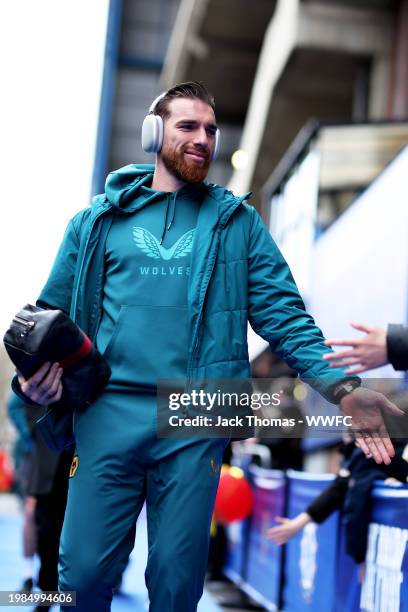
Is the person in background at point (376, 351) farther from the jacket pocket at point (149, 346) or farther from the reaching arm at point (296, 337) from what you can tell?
the jacket pocket at point (149, 346)

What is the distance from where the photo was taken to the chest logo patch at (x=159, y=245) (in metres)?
3.51

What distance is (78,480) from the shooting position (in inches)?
129

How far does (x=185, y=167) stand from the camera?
11.9 ft

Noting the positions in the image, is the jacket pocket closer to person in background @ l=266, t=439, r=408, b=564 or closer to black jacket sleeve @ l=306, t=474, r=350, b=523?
person in background @ l=266, t=439, r=408, b=564

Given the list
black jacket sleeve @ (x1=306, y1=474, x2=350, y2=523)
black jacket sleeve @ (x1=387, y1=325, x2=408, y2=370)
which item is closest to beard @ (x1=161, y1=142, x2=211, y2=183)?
black jacket sleeve @ (x1=387, y1=325, x2=408, y2=370)

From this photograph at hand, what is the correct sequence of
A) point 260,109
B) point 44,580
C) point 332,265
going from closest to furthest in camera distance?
point 44,580 < point 332,265 < point 260,109

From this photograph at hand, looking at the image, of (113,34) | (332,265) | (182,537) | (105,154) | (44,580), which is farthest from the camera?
(105,154)

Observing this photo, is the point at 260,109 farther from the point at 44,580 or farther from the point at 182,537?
the point at 182,537

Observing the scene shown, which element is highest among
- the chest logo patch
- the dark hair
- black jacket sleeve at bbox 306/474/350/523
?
the dark hair

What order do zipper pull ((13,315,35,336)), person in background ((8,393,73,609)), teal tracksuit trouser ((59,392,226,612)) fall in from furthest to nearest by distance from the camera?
person in background ((8,393,73,609)) < zipper pull ((13,315,35,336)) < teal tracksuit trouser ((59,392,226,612))

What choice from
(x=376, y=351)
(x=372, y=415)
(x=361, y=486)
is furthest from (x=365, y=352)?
(x=361, y=486)

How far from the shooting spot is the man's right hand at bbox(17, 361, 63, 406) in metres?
3.36

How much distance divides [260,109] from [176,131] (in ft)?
54.5

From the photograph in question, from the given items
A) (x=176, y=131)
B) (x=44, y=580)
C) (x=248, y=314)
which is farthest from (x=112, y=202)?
(x=44, y=580)
